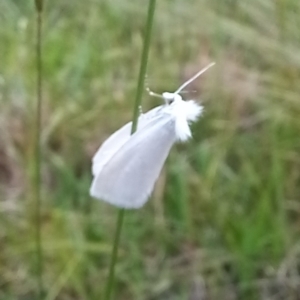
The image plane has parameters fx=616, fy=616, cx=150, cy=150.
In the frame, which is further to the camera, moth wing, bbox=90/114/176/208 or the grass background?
the grass background

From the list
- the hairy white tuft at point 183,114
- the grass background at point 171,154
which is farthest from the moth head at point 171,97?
the grass background at point 171,154

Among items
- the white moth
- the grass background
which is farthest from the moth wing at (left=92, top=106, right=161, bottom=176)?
the grass background

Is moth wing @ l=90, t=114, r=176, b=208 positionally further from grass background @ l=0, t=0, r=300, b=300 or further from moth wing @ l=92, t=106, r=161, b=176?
grass background @ l=0, t=0, r=300, b=300

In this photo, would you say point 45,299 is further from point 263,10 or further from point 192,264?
point 263,10

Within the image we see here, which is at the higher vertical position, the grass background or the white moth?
the white moth

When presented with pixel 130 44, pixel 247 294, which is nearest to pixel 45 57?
pixel 130 44

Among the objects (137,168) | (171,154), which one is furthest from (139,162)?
(171,154)
